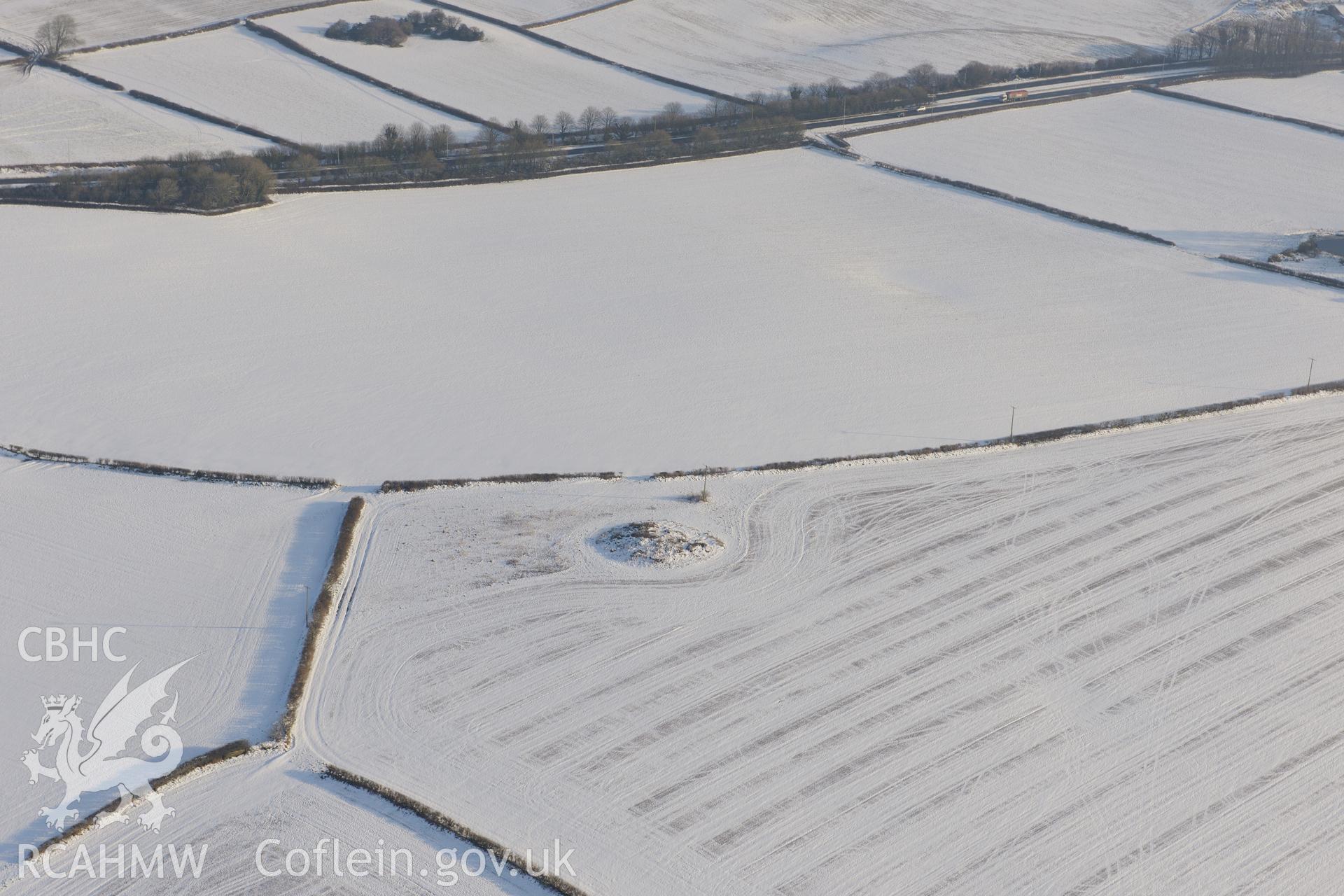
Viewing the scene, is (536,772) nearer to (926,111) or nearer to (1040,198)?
(1040,198)

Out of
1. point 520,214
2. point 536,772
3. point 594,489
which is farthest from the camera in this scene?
point 520,214

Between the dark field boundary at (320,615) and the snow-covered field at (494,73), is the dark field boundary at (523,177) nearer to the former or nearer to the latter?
the snow-covered field at (494,73)

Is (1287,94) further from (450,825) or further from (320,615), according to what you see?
(450,825)

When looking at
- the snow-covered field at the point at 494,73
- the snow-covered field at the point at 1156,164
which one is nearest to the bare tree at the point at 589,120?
the snow-covered field at the point at 494,73

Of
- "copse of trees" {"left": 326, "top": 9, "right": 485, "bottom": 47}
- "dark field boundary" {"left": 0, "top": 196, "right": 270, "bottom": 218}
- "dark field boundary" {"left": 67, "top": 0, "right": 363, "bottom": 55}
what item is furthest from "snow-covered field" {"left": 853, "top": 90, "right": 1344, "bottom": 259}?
"dark field boundary" {"left": 67, "top": 0, "right": 363, "bottom": 55}

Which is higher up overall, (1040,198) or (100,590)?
(1040,198)

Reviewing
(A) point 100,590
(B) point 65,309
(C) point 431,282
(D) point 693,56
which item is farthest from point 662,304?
(D) point 693,56

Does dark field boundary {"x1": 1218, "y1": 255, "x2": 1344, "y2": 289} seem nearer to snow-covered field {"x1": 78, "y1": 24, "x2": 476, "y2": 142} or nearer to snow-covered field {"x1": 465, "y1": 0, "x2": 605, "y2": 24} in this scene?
snow-covered field {"x1": 78, "y1": 24, "x2": 476, "y2": 142}
